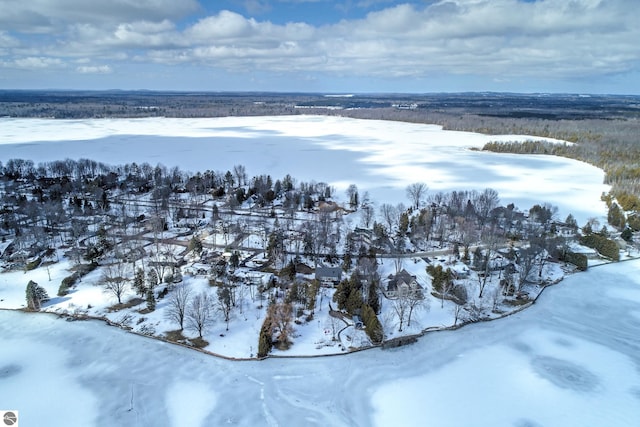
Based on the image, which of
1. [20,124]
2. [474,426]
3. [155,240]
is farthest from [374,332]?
[20,124]

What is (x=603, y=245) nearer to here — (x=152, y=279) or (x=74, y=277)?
(x=152, y=279)

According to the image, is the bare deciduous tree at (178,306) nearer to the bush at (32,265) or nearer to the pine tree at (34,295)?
the pine tree at (34,295)

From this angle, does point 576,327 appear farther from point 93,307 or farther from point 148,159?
point 148,159

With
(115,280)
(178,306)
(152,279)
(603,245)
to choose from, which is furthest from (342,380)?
(603,245)

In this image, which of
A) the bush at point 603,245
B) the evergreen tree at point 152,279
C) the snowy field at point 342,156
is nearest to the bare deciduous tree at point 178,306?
the evergreen tree at point 152,279

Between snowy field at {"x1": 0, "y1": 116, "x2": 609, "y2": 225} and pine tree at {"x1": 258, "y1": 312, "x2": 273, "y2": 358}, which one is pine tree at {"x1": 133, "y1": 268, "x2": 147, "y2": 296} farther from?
snowy field at {"x1": 0, "y1": 116, "x2": 609, "y2": 225}

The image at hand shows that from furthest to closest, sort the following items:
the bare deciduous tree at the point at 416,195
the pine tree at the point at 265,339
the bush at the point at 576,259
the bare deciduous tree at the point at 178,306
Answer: the bare deciduous tree at the point at 416,195, the bush at the point at 576,259, the bare deciduous tree at the point at 178,306, the pine tree at the point at 265,339

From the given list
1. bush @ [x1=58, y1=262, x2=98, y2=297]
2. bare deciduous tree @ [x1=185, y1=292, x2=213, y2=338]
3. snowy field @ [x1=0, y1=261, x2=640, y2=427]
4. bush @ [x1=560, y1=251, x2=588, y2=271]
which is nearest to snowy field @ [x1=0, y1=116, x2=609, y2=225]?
bush @ [x1=560, y1=251, x2=588, y2=271]
